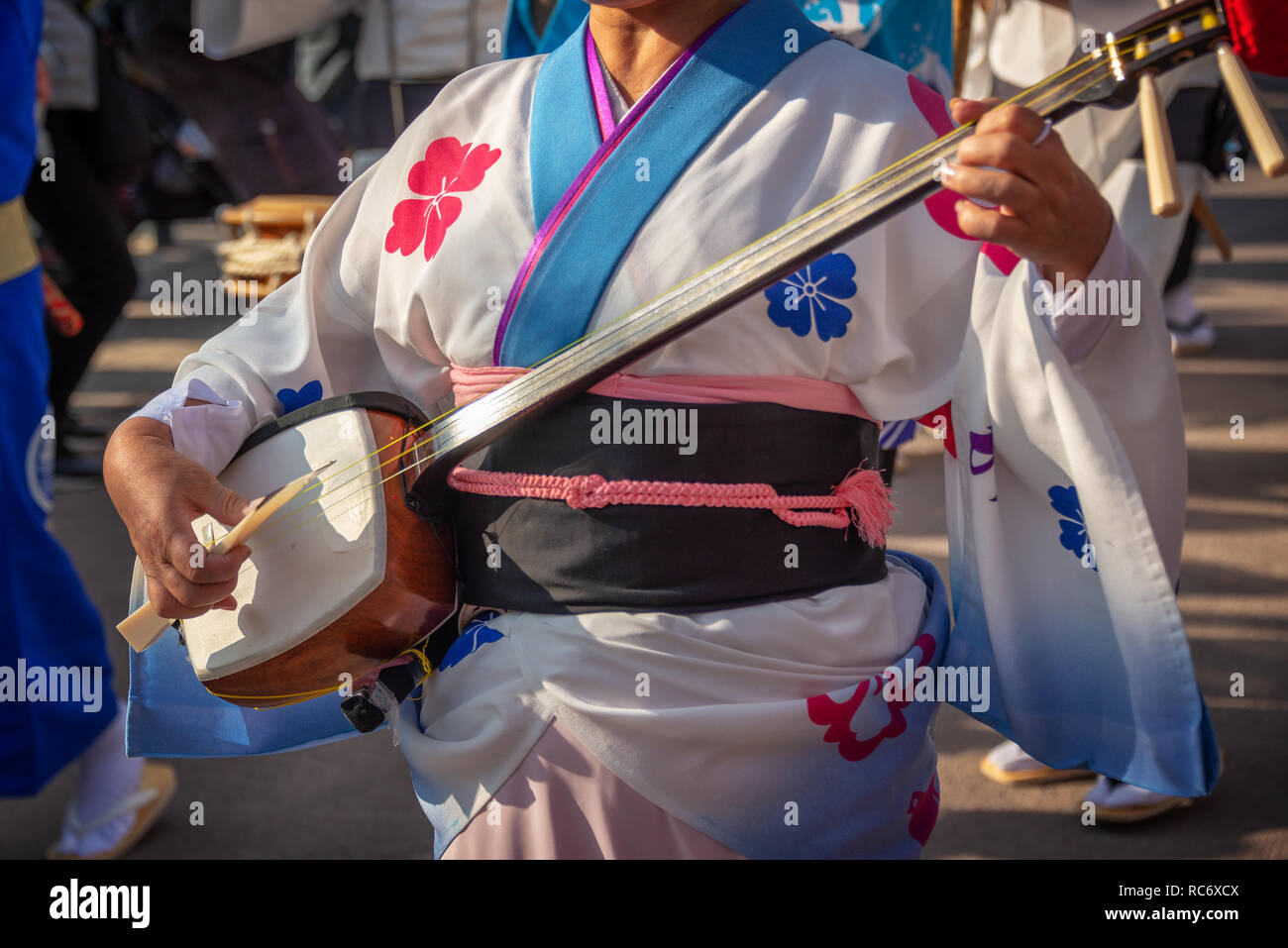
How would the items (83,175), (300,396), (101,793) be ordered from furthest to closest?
(83,175), (101,793), (300,396)

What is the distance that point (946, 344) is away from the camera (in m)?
1.48

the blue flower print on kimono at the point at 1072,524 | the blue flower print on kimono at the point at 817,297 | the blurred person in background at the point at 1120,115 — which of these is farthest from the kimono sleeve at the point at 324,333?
the blurred person in background at the point at 1120,115

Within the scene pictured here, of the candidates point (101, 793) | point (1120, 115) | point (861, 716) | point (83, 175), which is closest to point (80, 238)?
point (83, 175)

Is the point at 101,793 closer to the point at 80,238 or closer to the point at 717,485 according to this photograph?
the point at 717,485

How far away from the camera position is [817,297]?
4.54 ft

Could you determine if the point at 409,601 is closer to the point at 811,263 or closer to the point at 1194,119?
the point at 811,263

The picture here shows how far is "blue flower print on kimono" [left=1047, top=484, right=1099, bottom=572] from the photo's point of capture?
59.0 inches

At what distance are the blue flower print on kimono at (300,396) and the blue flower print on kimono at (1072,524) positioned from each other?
2.96 ft

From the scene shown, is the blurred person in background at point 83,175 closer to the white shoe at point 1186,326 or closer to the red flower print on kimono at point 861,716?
the red flower print on kimono at point 861,716

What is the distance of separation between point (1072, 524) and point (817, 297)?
42 cm

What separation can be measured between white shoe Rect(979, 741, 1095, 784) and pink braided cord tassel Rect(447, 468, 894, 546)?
1.35 metres

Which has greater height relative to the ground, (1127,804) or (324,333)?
(324,333)

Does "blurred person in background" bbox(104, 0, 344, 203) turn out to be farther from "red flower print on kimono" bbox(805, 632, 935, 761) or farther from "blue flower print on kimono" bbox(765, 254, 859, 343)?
"red flower print on kimono" bbox(805, 632, 935, 761)
